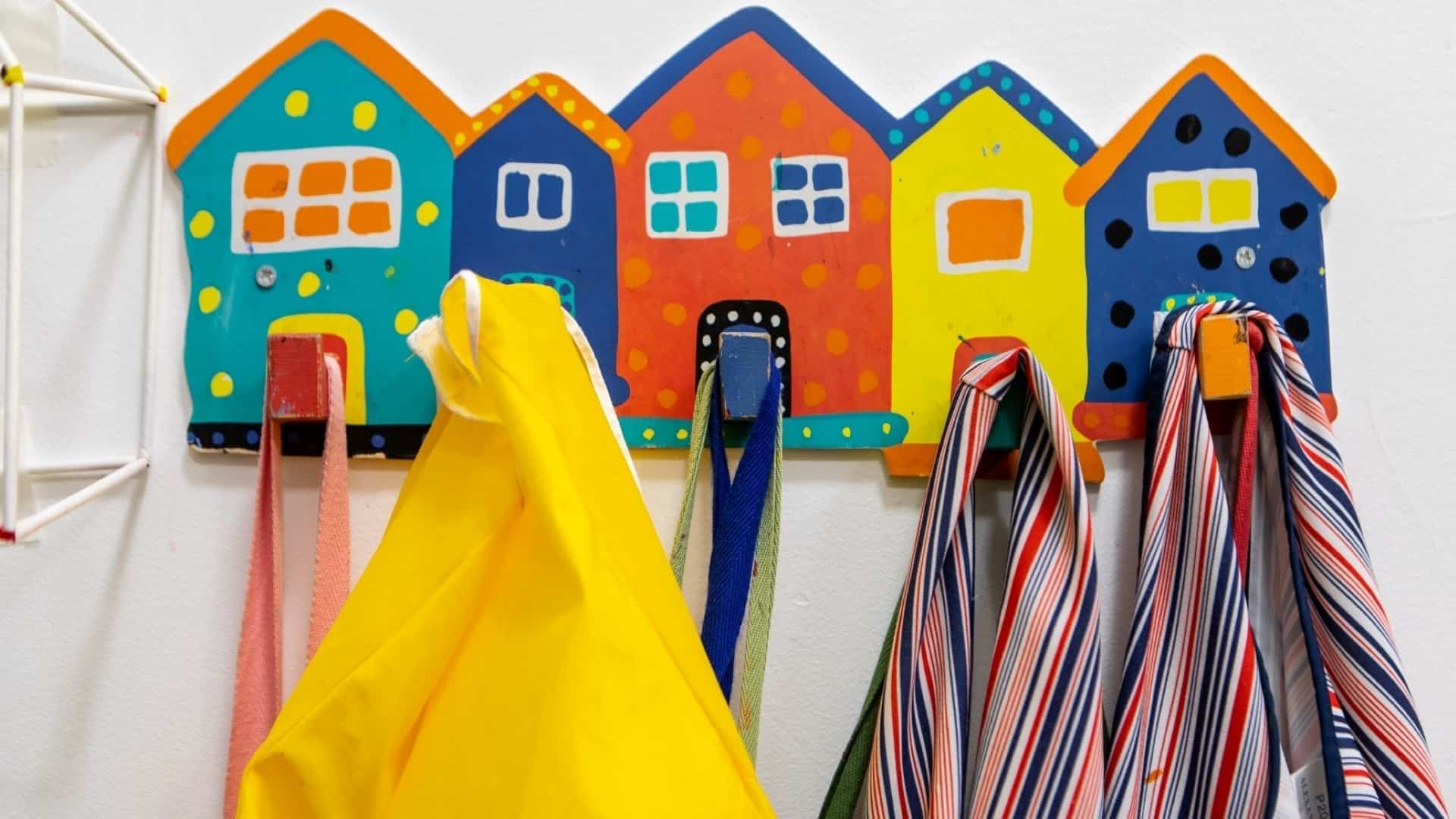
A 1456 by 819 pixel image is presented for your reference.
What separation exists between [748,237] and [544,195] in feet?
0.46

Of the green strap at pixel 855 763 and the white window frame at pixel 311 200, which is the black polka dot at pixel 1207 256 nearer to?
the green strap at pixel 855 763

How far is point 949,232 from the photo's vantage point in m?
0.56

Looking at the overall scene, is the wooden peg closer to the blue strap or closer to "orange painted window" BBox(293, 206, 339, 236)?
the blue strap

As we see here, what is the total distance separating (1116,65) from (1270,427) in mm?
262

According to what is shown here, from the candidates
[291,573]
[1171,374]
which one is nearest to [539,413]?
[291,573]

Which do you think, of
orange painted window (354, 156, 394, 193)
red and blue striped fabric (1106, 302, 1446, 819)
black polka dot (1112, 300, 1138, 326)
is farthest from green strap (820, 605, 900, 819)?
orange painted window (354, 156, 394, 193)

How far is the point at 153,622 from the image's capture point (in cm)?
58

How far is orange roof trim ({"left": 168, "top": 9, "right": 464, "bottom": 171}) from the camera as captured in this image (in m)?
0.57

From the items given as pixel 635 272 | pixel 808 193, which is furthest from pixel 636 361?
pixel 808 193

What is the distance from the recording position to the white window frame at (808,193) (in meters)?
0.56

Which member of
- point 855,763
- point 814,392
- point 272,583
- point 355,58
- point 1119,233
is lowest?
point 855,763

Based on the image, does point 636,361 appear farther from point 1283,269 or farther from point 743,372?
point 1283,269

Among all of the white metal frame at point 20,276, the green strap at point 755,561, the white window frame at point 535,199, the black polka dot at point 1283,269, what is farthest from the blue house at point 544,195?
the black polka dot at point 1283,269

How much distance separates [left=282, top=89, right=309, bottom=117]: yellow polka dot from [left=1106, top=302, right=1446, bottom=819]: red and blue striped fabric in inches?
23.3
